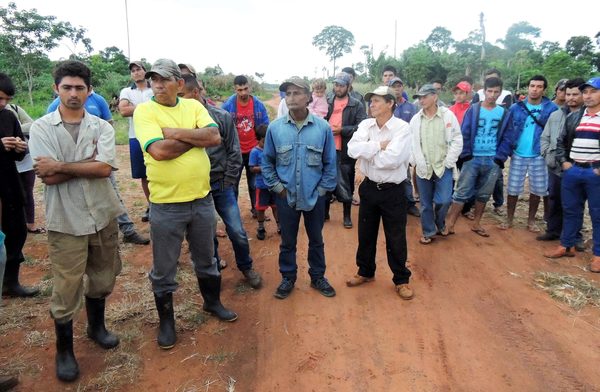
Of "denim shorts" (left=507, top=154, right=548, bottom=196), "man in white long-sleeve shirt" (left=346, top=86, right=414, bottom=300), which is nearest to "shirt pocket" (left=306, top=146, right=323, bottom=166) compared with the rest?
"man in white long-sleeve shirt" (left=346, top=86, right=414, bottom=300)

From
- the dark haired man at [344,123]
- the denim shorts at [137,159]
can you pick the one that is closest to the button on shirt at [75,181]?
the denim shorts at [137,159]

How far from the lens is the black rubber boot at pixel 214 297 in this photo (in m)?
3.64

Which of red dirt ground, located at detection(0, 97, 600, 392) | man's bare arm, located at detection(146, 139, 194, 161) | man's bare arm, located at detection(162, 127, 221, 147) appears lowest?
red dirt ground, located at detection(0, 97, 600, 392)

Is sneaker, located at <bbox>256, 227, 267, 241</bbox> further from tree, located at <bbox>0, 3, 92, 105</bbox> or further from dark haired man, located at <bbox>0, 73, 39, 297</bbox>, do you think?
tree, located at <bbox>0, 3, 92, 105</bbox>

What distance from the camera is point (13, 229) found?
13.2 ft

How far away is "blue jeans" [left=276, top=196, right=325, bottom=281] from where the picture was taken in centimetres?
395

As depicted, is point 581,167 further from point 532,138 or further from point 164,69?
point 164,69

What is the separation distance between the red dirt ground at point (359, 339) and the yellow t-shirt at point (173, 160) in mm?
1309

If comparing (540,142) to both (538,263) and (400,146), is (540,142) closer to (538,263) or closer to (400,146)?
(538,263)

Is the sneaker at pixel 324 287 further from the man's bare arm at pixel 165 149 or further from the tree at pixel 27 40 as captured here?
the tree at pixel 27 40

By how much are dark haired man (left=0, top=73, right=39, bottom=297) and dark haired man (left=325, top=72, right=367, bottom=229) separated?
3.85 metres

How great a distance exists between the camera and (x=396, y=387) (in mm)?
2857

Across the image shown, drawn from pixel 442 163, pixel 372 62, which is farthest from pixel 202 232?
pixel 372 62

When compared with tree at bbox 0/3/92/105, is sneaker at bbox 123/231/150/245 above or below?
below
